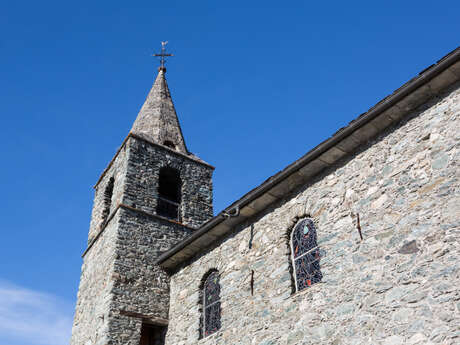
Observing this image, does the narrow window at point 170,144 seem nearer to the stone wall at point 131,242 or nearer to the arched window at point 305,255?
the stone wall at point 131,242

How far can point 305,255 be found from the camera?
819 centimetres

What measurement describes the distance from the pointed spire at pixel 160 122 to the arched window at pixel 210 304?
5.52 m

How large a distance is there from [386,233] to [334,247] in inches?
36.5

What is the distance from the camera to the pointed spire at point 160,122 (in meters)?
15.5

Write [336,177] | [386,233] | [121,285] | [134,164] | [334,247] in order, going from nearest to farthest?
[386,233] → [334,247] → [336,177] → [121,285] → [134,164]

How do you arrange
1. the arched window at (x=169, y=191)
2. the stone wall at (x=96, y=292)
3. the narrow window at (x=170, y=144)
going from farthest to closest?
the narrow window at (x=170, y=144), the arched window at (x=169, y=191), the stone wall at (x=96, y=292)

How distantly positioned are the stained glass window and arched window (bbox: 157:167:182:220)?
3724 mm

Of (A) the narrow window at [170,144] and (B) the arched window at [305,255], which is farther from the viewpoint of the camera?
(A) the narrow window at [170,144]

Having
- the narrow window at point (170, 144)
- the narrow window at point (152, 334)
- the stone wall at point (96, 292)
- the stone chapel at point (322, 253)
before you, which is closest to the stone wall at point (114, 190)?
the stone chapel at point (322, 253)

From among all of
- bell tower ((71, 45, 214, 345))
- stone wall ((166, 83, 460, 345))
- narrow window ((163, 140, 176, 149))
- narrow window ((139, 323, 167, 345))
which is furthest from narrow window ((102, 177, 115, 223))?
stone wall ((166, 83, 460, 345))

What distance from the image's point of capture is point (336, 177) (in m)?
8.10

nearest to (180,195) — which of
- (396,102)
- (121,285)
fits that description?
(121,285)

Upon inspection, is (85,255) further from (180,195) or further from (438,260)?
(438,260)

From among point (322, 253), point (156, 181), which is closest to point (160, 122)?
point (156, 181)
